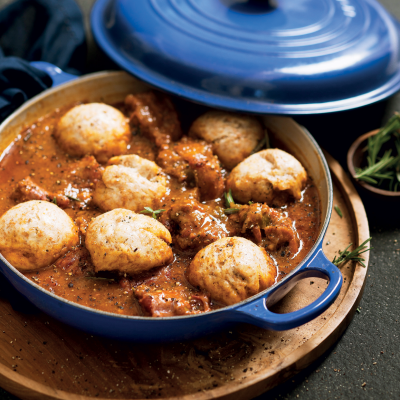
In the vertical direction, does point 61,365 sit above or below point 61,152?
below

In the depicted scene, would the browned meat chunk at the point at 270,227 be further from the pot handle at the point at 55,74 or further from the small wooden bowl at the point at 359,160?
the pot handle at the point at 55,74

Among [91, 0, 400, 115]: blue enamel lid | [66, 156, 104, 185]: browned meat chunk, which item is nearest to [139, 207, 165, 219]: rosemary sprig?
[66, 156, 104, 185]: browned meat chunk

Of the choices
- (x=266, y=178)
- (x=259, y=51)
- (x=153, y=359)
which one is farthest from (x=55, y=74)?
(x=153, y=359)

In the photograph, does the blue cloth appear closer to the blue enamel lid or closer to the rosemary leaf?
the blue enamel lid

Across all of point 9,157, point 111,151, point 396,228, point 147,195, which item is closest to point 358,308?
point 396,228

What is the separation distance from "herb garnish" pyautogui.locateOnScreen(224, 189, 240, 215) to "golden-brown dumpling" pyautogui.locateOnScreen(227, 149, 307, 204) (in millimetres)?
54

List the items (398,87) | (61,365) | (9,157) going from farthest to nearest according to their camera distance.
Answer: (398,87) → (9,157) → (61,365)

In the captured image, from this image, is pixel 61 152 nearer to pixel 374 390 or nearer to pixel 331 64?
pixel 331 64

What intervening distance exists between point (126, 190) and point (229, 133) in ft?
2.87

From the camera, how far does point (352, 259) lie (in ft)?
8.91

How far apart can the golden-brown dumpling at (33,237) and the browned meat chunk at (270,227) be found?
105 cm

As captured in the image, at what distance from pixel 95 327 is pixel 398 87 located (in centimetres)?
280

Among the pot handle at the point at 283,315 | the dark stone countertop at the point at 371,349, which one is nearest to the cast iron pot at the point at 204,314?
the pot handle at the point at 283,315

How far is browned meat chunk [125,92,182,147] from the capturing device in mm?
3197
